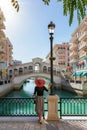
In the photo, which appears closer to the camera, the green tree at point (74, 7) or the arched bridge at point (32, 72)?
the green tree at point (74, 7)

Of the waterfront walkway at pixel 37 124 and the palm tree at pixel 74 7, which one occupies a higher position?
the palm tree at pixel 74 7

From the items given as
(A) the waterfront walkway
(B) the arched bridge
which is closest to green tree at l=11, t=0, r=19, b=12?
(A) the waterfront walkway

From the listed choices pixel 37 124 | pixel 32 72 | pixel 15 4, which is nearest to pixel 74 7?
pixel 15 4

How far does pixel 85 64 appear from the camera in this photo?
169ft

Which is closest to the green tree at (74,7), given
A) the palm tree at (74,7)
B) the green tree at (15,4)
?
the palm tree at (74,7)

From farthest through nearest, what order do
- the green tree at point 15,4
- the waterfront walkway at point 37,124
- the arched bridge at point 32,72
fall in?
the arched bridge at point 32,72 → the waterfront walkway at point 37,124 → the green tree at point 15,4

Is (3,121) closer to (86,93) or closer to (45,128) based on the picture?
(45,128)

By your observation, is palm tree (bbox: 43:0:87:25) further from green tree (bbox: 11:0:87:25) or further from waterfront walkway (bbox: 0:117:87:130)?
waterfront walkway (bbox: 0:117:87:130)

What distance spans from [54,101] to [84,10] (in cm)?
688

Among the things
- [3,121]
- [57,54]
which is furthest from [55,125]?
[57,54]

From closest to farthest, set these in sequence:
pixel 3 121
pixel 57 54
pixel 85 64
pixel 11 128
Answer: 1. pixel 11 128
2. pixel 3 121
3. pixel 85 64
4. pixel 57 54

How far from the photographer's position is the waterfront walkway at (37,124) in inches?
281

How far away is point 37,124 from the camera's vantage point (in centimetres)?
773

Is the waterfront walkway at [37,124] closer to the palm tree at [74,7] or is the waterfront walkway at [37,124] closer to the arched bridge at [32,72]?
the palm tree at [74,7]
